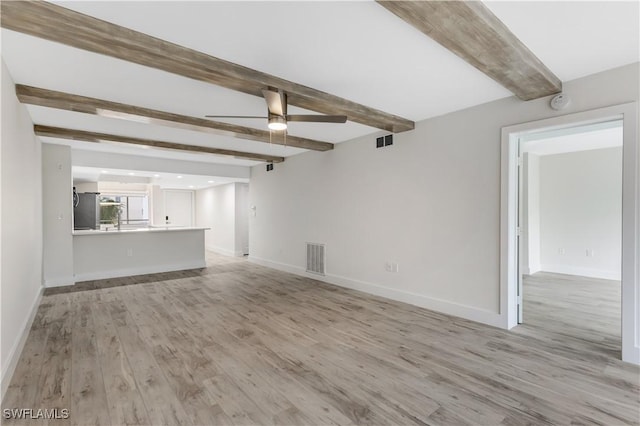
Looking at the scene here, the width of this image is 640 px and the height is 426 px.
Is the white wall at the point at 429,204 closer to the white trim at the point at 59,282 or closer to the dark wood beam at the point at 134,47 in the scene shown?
the dark wood beam at the point at 134,47

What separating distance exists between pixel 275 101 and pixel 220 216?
815 centimetres

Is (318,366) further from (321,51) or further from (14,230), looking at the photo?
(14,230)

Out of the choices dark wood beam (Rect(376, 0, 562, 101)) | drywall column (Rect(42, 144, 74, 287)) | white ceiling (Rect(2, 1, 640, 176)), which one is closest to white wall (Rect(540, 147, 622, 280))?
white ceiling (Rect(2, 1, 640, 176))

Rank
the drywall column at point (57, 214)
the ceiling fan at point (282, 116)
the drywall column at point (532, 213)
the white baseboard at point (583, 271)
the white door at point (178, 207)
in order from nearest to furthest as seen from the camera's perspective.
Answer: the ceiling fan at point (282, 116)
the drywall column at point (57, 214)
the white baseboard at point (583, 271)
the drywall column at point (532, 213)
the white door at point (178, 207)

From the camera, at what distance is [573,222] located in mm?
6445

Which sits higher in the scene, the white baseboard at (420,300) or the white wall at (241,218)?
the white wall at (241,218)

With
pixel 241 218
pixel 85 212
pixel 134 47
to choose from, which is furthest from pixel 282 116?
pixel 241 218

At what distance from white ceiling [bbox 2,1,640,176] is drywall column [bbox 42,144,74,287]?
6.56ft

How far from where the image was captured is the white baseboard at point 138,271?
238 inches

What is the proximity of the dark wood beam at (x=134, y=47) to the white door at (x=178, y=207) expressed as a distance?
10152 mm

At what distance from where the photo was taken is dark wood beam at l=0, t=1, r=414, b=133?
6.11 ft

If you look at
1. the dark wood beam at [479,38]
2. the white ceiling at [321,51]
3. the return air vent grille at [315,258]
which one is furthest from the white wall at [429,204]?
the dark wood beam at [479,38]

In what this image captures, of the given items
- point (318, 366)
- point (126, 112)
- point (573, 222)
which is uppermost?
point (126, 112)

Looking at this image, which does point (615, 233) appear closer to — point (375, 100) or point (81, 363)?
point (375, 100)
